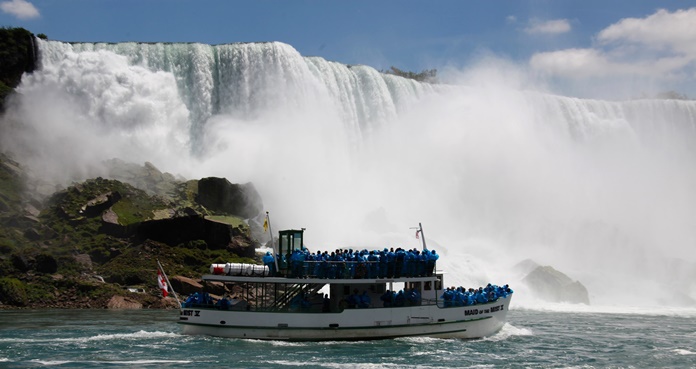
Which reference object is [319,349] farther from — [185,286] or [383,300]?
[185,286]

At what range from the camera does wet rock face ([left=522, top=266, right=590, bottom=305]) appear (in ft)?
187

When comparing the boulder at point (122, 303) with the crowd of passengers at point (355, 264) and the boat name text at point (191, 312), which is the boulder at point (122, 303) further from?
the crowd of passengers at point (355, 264)

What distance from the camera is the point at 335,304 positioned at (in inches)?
1342

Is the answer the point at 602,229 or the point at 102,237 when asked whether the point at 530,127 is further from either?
the point at 102,237

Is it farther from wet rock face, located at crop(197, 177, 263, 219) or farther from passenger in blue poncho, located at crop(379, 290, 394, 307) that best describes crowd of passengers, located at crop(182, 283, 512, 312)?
wet rock face, located at crop(197, 177, 263, 219)

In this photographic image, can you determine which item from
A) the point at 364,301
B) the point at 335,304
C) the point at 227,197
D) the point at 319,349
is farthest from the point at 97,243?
the point at 319,349

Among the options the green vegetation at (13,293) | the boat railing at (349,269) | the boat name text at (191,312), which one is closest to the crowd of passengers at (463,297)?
the boat railing at (349,269)

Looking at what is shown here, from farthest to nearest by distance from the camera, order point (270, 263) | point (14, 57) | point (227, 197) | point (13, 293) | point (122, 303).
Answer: point (14, 57)
point (227, 197)
point (122, 303)
point (13, 293)
point (270, 263)

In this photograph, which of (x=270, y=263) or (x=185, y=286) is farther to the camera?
(x=185, y=286)

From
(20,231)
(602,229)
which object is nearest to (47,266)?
(20,231)

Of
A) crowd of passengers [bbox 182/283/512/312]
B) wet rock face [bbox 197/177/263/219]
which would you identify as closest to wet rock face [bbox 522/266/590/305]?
wet rock face [bbox 197/177/263/219]

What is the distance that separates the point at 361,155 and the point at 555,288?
89.1 feet

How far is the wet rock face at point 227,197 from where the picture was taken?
210 ft

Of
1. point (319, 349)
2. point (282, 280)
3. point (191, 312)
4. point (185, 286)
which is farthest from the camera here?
point (185, 286)
